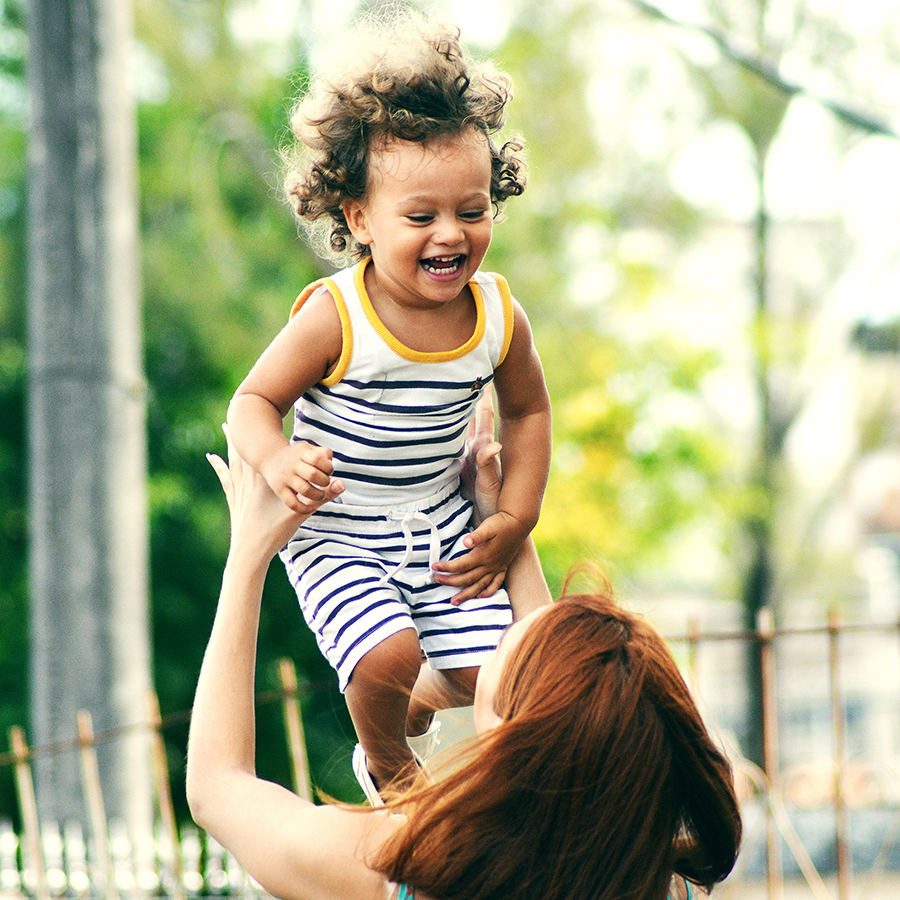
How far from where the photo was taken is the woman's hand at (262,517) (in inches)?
49.4

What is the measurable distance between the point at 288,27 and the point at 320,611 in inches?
313

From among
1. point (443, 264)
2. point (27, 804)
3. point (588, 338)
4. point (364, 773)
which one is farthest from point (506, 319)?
point (588, 338)

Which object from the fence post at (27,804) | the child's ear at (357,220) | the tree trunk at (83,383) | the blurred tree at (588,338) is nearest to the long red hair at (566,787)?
the child's ear at (357,220)

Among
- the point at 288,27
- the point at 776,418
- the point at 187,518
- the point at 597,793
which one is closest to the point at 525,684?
the point at 597,793

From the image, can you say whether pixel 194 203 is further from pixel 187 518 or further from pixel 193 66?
pixel 187 518

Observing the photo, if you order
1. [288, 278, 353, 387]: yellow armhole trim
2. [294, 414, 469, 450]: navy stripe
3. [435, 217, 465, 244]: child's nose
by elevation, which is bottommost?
[294, 414, 469, 450]: navy stripe

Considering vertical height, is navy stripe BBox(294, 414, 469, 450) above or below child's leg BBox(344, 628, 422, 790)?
above

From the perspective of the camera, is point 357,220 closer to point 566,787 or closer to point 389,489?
point 389,489

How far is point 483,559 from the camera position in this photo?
1.41m

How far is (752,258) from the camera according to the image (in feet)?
34.1

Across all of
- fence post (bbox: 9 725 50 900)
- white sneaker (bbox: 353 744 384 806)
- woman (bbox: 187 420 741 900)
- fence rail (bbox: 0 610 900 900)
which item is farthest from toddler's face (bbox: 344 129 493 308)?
fence post (bbox: 9 725 50 900)

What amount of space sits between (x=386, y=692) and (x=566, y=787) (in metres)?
0.29

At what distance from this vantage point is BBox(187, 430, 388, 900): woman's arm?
44.1 inches

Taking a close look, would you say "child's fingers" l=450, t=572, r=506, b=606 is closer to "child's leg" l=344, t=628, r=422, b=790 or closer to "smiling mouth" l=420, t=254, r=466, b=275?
"child's leg" l=344, t=628, r=422, b=790
